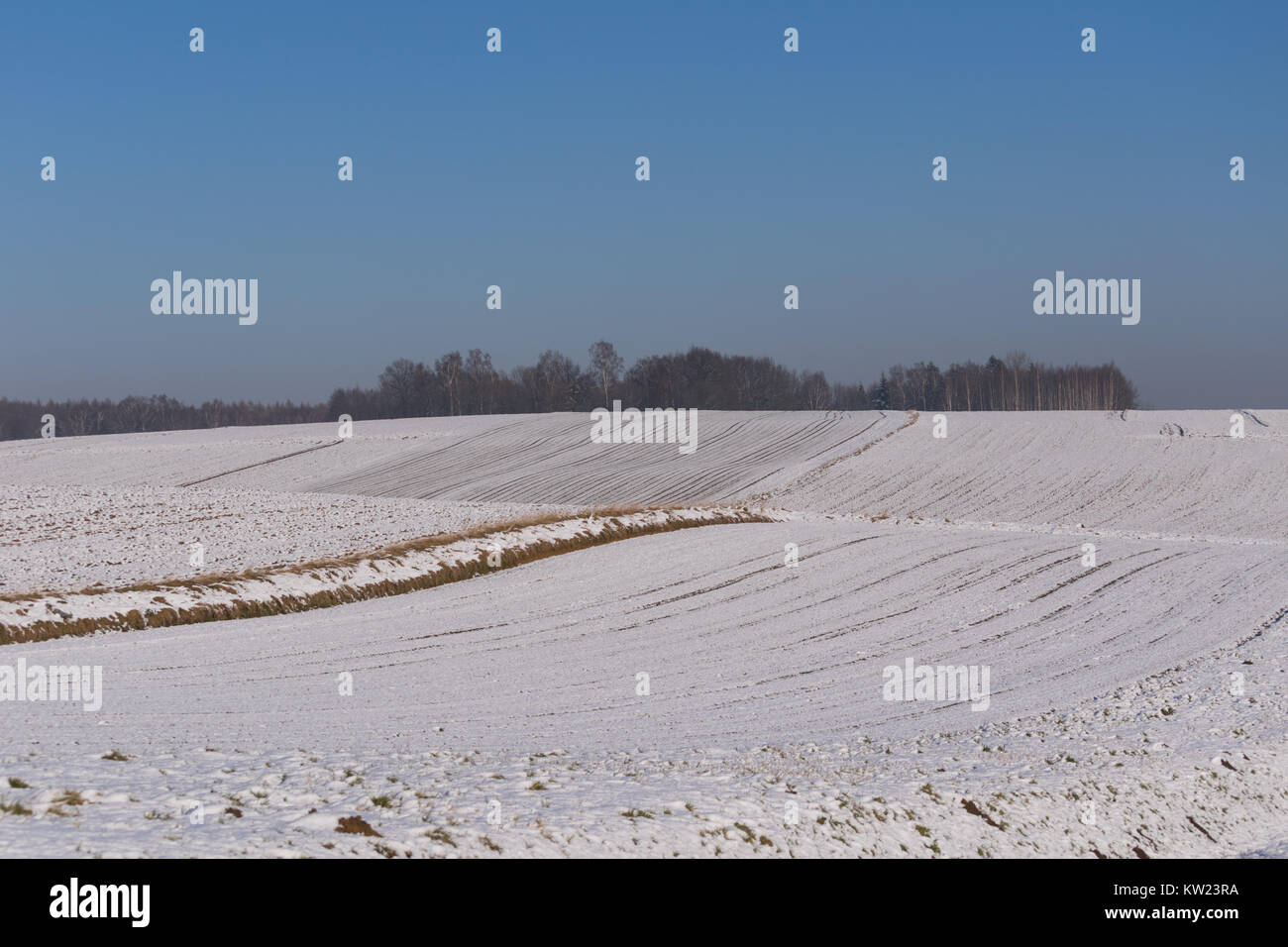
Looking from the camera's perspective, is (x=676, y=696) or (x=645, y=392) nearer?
(x=676, y=696)

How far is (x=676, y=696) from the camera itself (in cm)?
1581

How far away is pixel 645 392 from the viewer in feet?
491

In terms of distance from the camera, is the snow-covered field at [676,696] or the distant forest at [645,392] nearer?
the snow-covered field at [676,696]

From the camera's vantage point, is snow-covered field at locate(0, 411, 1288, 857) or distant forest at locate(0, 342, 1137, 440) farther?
distant forest at locate(0, 342, 1137, 440)

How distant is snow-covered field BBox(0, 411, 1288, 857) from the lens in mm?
8961

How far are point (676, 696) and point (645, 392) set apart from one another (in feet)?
442

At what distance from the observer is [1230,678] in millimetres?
16328

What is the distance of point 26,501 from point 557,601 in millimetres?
27571

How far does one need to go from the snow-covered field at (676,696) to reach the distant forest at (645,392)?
347 ft

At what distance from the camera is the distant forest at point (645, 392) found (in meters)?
148

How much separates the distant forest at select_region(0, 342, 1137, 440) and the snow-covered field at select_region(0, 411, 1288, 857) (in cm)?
A: 10563
